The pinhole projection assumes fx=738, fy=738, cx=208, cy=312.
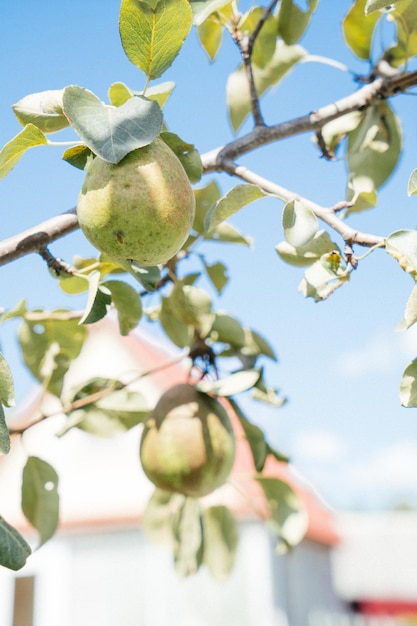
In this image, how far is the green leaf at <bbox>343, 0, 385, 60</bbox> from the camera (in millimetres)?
1207

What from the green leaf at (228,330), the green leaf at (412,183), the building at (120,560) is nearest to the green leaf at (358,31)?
the green leaf at (228,330)

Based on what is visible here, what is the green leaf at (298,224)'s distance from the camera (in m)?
0.73

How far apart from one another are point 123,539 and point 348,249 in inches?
168

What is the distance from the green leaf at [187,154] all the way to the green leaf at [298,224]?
11 centimetres

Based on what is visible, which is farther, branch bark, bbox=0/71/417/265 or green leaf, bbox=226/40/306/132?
green leaf, bbox=226/40/306/132

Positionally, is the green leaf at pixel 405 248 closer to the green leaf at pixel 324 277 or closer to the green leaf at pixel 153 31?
the green leaf at pixel 324 277

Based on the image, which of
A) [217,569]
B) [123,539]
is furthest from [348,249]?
[123,539]

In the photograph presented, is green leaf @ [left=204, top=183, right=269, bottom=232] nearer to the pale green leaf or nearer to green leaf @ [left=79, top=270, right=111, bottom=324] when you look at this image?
green leaf @ [left=79, top=270, right=111, bottom=324]

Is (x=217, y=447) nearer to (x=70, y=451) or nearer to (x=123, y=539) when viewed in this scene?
(x=123, y=539)

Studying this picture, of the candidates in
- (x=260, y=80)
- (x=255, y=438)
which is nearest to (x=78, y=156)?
(x=255, y=438)

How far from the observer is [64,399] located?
1.11 m

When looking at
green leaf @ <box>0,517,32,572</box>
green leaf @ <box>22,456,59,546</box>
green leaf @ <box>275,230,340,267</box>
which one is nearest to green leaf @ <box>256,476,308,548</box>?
green leaf @ <box>22,456,59,546</box>

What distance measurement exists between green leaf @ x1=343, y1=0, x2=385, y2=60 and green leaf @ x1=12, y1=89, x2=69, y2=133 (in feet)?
2.09

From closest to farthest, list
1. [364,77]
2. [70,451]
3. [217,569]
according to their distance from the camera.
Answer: [364,77]
[217,569]
[70,451]
